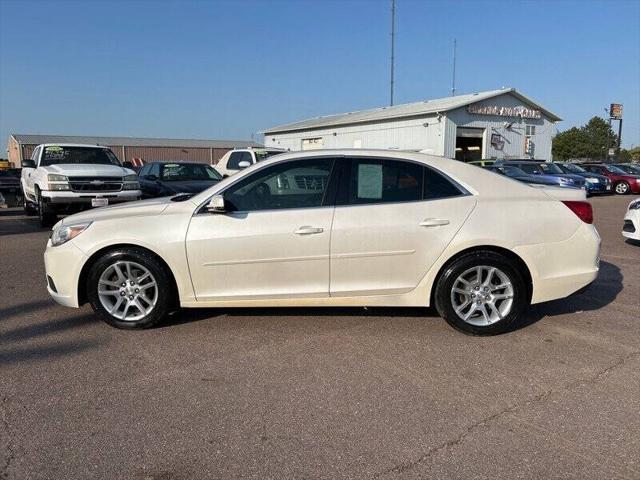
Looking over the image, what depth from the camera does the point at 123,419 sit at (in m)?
3.21

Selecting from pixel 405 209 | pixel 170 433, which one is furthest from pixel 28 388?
pixel 405 209

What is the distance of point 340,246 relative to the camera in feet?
14.7

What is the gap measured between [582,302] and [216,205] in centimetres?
407

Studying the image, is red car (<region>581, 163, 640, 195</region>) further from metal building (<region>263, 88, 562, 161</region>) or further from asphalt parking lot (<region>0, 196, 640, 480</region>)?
asphalt parking lot (<region>0, 196, 640, 480</region>)

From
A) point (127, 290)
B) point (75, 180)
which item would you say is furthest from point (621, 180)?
point (127, 290)

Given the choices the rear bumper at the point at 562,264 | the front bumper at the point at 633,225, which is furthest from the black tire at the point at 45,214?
the front bumper at the point at 633,225

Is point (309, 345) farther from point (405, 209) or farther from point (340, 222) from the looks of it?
point (405, 209)

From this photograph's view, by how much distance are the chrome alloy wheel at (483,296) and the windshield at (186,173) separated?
923 centimetres

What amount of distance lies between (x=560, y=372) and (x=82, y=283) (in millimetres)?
4072

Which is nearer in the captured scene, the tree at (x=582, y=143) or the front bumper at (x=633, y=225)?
the front bumper at (x=633, y=225)

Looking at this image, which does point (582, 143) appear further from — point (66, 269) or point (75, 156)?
point (66, 269)

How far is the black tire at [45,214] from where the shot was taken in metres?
10.8

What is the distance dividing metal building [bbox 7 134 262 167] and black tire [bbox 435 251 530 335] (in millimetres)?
55167

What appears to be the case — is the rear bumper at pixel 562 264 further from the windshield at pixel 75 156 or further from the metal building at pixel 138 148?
the metal building at pixel 138 148
